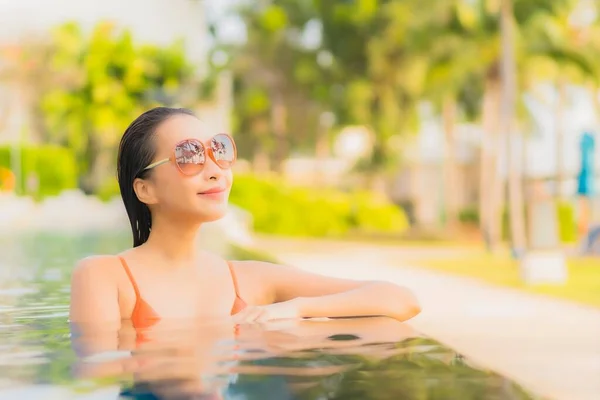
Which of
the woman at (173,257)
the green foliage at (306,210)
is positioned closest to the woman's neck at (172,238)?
the woman at (173,257)

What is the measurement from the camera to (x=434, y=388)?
8.18 ft

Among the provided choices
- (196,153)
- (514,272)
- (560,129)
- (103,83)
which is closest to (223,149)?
(196,153)

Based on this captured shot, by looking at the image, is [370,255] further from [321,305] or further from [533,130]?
[321,305]

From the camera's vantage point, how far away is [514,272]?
20250 millimetres

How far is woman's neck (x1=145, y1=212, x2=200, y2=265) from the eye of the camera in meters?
3.34

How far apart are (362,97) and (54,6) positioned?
1314cm

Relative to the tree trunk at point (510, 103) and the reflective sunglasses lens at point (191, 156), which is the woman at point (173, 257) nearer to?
the reflective sunglasses lens at point (191, 156)

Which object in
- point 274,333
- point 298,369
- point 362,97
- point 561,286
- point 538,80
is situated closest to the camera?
point 298,369

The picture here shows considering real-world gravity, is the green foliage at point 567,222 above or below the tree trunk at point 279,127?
below

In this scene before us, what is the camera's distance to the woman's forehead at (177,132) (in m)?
3.26

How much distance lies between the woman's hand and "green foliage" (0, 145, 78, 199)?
103 ft

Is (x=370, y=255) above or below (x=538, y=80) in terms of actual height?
below

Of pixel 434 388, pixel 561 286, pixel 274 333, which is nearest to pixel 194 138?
pixel 274 333

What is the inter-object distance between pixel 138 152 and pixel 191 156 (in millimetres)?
227
